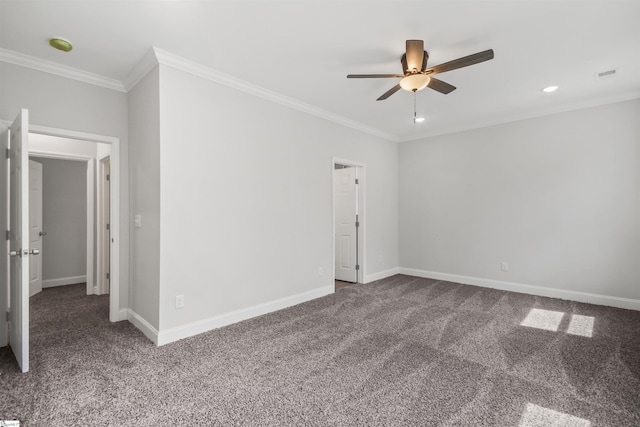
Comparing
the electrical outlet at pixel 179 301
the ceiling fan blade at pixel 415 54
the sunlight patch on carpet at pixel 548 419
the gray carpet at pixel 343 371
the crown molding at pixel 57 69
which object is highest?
the crown molding at pixel 57 69

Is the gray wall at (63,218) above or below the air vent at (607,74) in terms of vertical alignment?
below

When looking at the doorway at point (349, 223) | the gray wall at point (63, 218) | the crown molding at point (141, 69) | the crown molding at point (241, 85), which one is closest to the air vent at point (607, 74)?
the crown molding at point (241, 85)

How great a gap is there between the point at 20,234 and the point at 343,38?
300cm

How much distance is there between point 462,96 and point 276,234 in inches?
115

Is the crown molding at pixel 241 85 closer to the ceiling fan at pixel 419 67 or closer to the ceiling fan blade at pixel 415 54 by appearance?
the ceiling fan at pixel 419 67

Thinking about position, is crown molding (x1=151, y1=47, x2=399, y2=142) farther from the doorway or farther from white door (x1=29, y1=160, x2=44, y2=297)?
white door (x1=29, y1=160, x2=44, y2=297)

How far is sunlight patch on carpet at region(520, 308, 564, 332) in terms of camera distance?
10.6 ft

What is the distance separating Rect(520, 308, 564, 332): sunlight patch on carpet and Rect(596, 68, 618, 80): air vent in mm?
2699

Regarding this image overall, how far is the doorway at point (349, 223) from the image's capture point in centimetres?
514

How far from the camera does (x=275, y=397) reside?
199 cm

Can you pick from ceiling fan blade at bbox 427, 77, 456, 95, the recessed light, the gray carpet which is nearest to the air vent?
ceiling fan blade at bbox 427, 77, 456, 95

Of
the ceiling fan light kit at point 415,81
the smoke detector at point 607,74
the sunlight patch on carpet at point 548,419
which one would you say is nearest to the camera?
the sunlight patch on carpet at point 548,419

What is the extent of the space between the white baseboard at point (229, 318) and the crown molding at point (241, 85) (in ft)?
8.15

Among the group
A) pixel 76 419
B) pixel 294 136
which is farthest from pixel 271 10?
pixel 76 419
